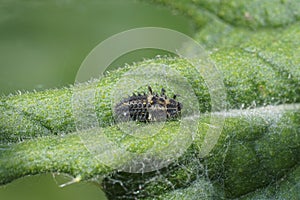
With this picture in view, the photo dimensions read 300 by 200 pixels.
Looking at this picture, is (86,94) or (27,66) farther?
(27,66)

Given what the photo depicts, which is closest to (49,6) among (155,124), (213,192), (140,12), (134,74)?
(140,12)

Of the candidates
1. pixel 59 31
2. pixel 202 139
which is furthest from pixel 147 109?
pixel 59 31

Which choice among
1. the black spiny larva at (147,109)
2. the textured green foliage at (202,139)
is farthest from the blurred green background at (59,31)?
the black spiny larva at (147,109)

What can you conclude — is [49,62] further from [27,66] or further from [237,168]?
[237,168]

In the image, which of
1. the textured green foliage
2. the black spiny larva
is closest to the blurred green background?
the textured green foliage

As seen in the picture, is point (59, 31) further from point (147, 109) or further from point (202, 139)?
point (202, 139)

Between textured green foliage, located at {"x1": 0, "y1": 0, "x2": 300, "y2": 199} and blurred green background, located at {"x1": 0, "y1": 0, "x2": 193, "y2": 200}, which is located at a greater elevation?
blurred green background, located at {"x1": 0, "y1": 0, "x2": 193, "y2": 200}

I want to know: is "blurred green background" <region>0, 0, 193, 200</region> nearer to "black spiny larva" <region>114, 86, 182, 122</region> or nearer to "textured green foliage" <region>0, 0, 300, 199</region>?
"textured green foliage" <region>0, 0, 300, 199</region>
